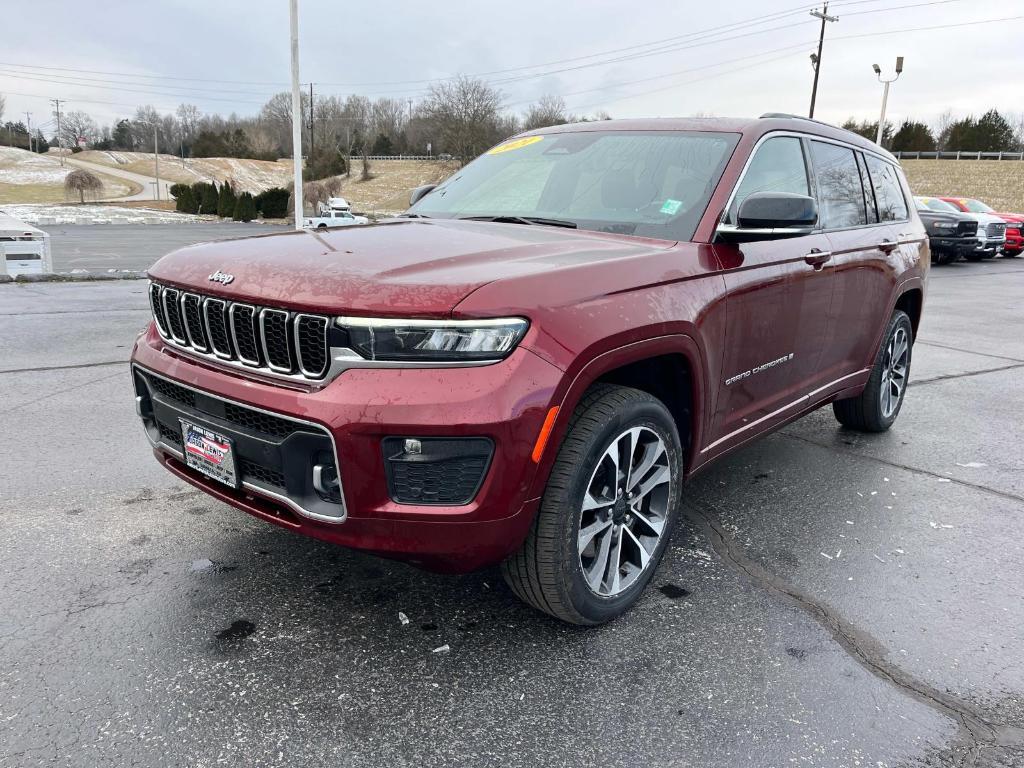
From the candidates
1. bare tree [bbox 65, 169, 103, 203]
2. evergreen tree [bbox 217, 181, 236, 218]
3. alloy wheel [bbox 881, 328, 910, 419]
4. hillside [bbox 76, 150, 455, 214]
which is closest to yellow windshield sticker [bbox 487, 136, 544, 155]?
alloy wheel [bbox 881, 328, 910, 419]

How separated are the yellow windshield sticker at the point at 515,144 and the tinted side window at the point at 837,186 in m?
1.42

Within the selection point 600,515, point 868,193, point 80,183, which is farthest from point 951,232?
point 80,183

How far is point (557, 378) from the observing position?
2.27m

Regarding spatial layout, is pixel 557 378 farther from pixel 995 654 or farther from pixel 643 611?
pixel 995 654

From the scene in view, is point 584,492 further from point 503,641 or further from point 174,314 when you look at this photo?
point 174,314

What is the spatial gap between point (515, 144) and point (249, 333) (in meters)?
2.28

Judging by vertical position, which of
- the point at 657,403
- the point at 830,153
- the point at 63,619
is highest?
the point at 830,153

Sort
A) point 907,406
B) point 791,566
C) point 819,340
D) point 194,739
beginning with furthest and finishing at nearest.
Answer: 1. point 907,406
2. point 819,340
3. point 791,566
4. point 194,739

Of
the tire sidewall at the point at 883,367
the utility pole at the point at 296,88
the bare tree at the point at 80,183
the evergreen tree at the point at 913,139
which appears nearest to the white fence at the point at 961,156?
the evergreen tree at the point at 913,139

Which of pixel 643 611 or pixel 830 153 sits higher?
pixel 830 153

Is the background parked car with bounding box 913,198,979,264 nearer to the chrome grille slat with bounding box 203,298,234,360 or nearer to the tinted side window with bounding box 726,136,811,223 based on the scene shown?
the tinted side window with bounding box 726,136,811,223

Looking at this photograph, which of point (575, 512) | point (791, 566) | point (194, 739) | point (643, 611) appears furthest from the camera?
point (791, 566)

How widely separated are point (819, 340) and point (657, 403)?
158 centimetres

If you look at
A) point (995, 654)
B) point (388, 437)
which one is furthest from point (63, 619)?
point (995, 654)
